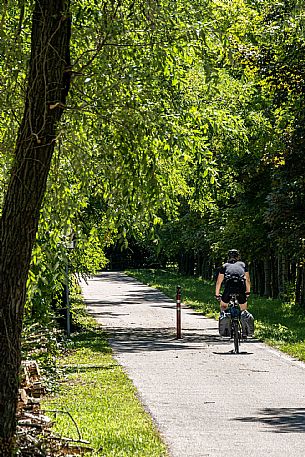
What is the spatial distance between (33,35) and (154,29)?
3.19 ft

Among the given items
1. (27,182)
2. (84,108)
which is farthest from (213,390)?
(27,182)

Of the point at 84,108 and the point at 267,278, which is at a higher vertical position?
the point at 84,108

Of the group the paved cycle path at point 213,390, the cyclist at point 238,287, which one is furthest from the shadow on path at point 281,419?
the cyclist at point 238,287

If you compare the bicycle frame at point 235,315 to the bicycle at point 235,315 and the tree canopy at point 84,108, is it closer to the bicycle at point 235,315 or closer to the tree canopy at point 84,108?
the bicycle at point 235,315

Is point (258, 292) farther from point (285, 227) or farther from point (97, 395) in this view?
point (97, 395)

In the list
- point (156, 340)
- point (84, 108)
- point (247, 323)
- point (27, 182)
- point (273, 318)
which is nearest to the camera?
point (27, 182)

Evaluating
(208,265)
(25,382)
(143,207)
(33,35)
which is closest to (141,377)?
(25,382)

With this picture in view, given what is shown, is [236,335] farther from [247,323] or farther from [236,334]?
[247,323]

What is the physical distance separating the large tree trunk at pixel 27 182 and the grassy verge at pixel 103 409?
5.96 ft

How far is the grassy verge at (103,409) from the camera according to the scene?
1000 centimetres

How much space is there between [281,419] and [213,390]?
2.82 meters

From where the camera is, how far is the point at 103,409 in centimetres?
1255

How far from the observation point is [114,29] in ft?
27.4

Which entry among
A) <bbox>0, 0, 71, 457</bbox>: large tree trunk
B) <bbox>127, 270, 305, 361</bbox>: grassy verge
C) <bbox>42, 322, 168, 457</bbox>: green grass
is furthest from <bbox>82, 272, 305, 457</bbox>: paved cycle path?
<bbox>0, 0, 71, 457</bbox>: large tree trunk
